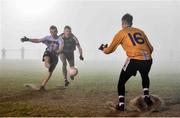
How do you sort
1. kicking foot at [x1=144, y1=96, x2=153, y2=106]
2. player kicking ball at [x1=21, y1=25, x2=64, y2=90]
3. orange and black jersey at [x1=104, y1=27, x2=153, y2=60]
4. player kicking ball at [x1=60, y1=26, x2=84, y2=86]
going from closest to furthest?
1. orange and black jersey at [x1=104, y1=27, x2=153, y2=60]
2. kicking foot at [x1=144, y1=96, x2=153, y2=106]
3. player kicking ball at [x1=21, y1=25, x2=64, y2=90]
4. player kicking ball at [x1=60, y1=26, x2=84, y2=86]

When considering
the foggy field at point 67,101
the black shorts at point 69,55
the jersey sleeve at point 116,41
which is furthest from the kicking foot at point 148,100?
the black shorts at point 69,55

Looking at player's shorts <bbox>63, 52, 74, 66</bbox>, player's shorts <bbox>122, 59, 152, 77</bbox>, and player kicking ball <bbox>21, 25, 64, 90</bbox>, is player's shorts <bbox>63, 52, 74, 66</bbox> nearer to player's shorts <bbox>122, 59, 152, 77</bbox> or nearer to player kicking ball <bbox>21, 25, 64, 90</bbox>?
player kicking ball <bbox>21, 25, 64, 90</bbox>

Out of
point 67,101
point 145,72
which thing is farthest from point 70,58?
point 145,72

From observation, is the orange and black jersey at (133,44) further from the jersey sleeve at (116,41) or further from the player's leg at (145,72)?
the player's leg at (145,72)

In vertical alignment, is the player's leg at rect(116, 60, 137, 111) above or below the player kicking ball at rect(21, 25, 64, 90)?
below

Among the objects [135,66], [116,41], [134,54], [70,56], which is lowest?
[135,66]

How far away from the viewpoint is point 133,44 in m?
8.38

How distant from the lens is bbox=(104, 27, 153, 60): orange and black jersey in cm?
839

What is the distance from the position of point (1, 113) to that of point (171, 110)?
3.71m

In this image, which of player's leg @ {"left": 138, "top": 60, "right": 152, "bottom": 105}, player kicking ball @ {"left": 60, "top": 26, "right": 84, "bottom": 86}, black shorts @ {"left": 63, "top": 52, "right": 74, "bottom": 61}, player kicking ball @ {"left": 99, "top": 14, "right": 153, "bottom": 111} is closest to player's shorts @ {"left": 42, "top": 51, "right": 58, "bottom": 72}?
player kicking ball @ {"left": 60, "top": 26, "right": 84, "bottom": 86}

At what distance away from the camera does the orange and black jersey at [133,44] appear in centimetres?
839

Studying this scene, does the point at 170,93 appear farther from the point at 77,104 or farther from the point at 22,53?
the point at 22,53

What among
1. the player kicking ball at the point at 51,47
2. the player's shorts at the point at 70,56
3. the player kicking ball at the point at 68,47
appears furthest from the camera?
the player's shorts at the point at 70,56

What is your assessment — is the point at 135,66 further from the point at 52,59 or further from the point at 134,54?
the point at 52,59
